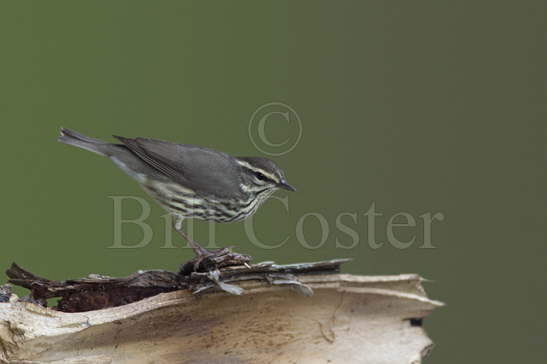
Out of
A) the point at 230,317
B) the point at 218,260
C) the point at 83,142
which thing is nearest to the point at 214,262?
the point at 218,260

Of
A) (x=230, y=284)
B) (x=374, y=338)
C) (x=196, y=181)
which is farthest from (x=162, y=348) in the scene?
(x=196, y=181)

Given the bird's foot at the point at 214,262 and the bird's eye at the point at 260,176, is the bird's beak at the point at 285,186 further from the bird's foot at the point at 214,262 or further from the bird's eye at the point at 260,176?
the bird's foot at the point at 214,262

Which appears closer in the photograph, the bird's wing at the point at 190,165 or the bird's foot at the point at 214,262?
the bird's foot at the point at 214,262

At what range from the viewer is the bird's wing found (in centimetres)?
493

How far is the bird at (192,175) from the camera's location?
194 inches

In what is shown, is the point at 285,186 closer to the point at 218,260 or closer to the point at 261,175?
the point at 261,175

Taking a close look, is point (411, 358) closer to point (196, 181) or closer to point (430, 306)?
point (430, 306)

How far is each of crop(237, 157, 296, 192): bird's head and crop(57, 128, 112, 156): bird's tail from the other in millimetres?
1036

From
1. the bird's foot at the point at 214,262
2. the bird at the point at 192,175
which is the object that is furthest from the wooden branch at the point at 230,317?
the bird at the point at 192,175

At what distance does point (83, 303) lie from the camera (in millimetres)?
3768

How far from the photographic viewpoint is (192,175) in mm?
4934

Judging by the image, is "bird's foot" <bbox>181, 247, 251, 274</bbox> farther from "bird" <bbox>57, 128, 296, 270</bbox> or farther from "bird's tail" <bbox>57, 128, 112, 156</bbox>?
"bird's tail" <bbox>57, 128, 112, 156</bbox>

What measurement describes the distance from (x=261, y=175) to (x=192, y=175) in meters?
0.50

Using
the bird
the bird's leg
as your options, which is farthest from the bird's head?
the bird's leg
